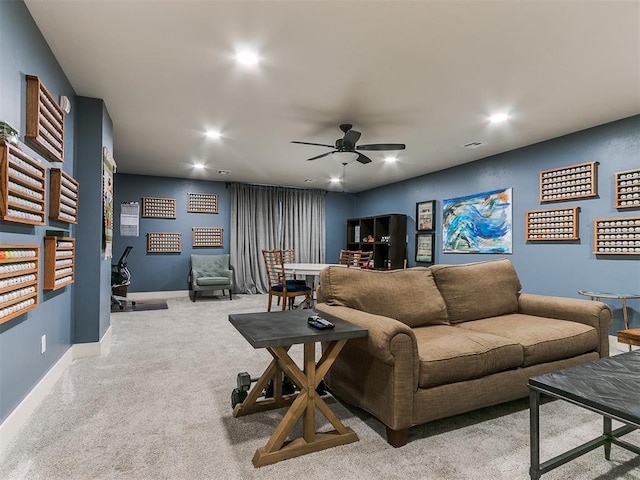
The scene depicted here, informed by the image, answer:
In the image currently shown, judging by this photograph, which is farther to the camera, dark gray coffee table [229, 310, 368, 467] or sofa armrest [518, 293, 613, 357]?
sofa armrest [518, 293, 613, 357]

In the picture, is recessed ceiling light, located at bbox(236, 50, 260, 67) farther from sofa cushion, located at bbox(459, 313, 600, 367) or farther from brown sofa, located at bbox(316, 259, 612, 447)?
sofa cushion, located at bbox(459, 313, 600, 367)

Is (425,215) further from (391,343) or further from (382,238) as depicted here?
(391,343)

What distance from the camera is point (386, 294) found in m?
2.35

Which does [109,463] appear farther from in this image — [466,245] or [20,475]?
[466,245]

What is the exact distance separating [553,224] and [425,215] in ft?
7.54

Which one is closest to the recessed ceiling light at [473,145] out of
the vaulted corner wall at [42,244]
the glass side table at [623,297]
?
the glass side table at [623,297]

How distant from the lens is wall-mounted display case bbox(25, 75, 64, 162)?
2.06 meters

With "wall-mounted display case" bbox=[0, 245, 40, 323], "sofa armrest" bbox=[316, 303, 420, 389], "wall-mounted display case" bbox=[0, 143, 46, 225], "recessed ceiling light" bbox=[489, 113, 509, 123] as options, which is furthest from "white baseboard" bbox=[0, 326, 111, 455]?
"recessed ceiling light" bbox=[489, 113, 509, 123]

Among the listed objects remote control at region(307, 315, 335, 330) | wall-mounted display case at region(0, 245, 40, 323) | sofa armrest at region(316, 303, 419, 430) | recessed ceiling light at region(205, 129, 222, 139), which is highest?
recessed ceiling light at region(205, 129, 222, 139)

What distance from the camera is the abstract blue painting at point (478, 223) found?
16.2ft

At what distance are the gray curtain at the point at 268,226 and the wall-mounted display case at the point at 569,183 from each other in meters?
4.65

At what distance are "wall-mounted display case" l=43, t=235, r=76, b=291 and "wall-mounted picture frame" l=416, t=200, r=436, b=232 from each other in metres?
5.19

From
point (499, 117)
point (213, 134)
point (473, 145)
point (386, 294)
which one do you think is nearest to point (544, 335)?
point (386, 294)

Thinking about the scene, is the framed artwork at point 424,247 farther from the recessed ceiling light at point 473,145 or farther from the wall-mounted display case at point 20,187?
the wall-mounted display case at point 20,187
